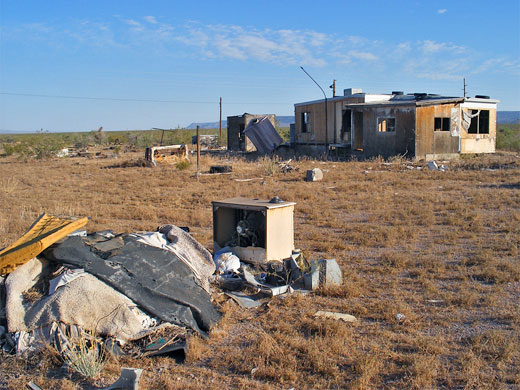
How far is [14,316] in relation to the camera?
427cm

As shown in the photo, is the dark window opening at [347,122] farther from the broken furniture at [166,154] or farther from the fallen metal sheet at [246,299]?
the fallen metal sheet at [246,299]

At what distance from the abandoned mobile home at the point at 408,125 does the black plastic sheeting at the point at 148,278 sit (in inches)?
694

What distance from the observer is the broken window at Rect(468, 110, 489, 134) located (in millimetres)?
23484

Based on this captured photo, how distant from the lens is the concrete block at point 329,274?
19.2 feet

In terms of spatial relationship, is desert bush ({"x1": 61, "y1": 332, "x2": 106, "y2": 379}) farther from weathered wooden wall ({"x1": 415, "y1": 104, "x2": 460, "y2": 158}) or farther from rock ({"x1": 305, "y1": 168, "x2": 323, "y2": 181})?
weathered wooden wall ({"x1": 415, "y1": 104, "x2": 460, "y2": 158})

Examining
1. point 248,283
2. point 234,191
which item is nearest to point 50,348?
point 248,283

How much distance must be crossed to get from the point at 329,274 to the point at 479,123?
2095 cm

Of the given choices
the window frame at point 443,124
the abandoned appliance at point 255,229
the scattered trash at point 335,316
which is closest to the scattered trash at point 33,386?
the scattered trash at point 335,316

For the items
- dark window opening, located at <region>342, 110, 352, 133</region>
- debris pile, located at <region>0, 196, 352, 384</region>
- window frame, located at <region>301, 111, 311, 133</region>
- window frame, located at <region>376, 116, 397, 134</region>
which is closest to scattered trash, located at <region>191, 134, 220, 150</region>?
window frame, located at <region>301, 111, 311, 133</region>

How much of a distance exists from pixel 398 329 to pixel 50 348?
10.1 ft

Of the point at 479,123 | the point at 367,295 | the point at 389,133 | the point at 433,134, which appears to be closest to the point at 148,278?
the point at 367,295

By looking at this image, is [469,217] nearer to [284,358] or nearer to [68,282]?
[284,358]

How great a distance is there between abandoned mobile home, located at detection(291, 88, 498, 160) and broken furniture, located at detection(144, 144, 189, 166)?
25.3 ft

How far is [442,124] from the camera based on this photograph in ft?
71.8
